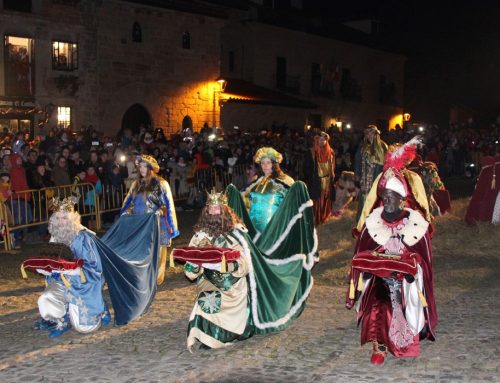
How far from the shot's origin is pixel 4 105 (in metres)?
24.2

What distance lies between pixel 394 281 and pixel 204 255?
5.71ft

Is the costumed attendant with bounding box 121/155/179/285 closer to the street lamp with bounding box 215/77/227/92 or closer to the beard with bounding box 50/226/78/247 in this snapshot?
the beard with bounding box 50/226/78/247

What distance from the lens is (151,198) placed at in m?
9.94

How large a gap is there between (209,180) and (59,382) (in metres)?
13.4

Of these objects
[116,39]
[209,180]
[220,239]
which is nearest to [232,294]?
[220,239]

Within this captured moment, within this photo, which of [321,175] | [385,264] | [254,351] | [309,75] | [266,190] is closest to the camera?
[385,264]

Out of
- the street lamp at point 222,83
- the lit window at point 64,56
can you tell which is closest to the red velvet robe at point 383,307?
the lit window at point 64,56

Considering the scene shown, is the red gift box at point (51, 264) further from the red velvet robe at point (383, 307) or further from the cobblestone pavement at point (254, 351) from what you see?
the red velvet robe at point (383, 307)

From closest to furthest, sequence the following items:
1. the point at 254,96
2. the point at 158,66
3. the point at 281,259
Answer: the point at 281,259 → the point at 158,66 → the point at 254,96

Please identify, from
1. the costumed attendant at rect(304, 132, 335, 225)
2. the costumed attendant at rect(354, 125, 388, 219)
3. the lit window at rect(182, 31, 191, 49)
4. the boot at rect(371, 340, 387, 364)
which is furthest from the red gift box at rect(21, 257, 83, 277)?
the lit window at rect(182, 31, 191, 49)

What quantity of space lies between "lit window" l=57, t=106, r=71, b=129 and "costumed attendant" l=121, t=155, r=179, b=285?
666 inches

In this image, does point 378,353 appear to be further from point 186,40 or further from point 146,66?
point 186,40

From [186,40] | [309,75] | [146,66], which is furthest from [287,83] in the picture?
[146,66]

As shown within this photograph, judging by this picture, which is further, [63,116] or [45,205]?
[63,116]
